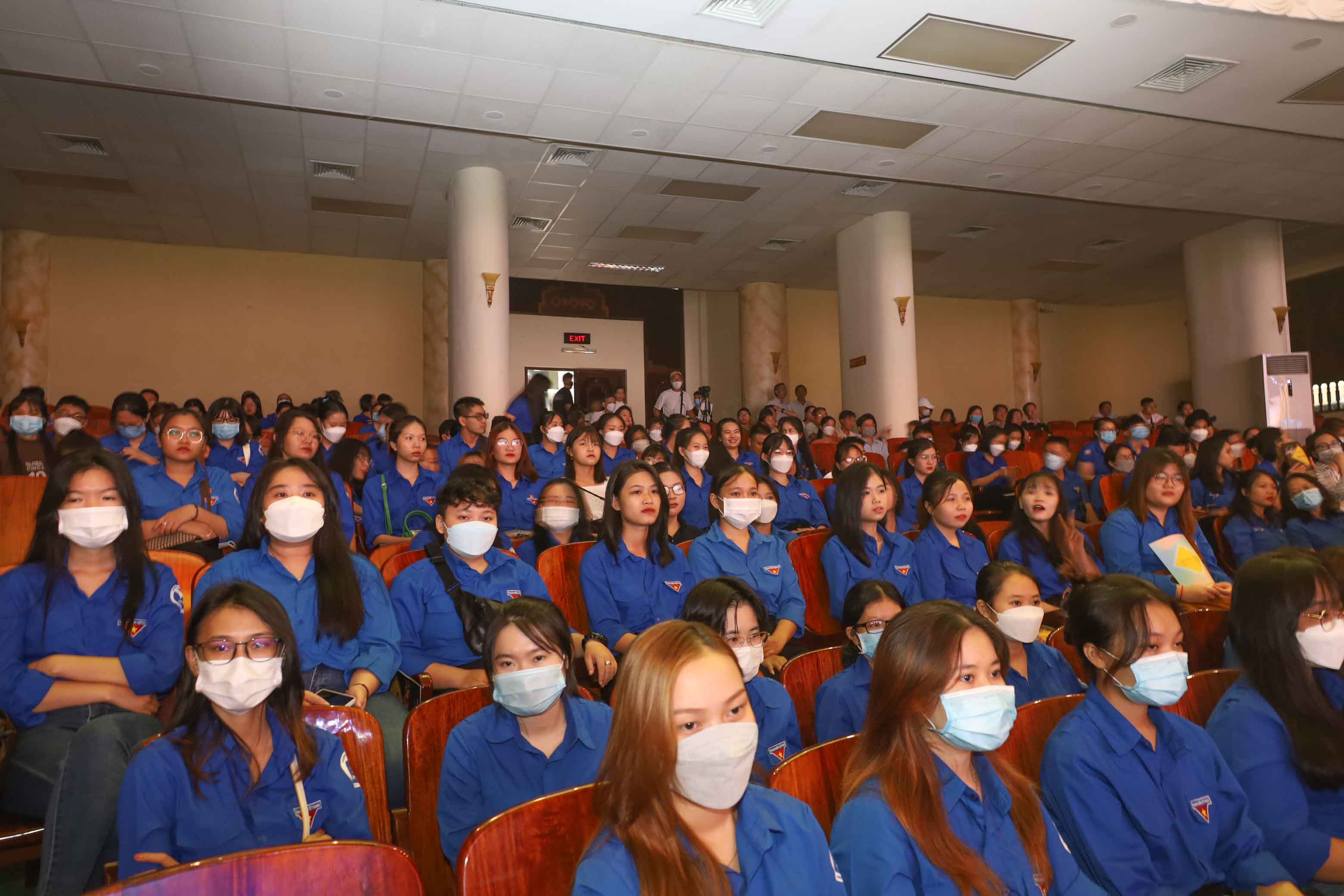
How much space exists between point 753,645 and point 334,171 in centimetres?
857

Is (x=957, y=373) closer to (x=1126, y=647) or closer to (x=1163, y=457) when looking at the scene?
Answer: (x=1163, y=457)

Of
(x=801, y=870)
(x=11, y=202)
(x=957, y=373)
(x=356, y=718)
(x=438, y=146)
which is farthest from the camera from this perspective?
(x=957, y=373)

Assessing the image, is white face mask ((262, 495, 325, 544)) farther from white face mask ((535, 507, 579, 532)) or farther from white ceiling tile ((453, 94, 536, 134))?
white ceiling tile ((453, 94, 536, 134))

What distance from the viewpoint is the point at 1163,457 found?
434 centimetres

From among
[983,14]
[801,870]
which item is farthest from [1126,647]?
[983,14]

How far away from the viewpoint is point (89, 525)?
2471 mm

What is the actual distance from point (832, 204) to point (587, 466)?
6993mm

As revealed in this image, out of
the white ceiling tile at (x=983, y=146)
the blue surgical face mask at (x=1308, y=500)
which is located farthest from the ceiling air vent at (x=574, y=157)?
the blue surgical face mask at (x=1308, y=500)

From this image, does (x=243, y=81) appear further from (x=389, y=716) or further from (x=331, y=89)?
(x=389, y=716)

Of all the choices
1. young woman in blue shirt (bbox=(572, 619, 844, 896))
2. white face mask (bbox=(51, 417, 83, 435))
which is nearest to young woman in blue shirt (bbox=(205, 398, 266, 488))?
white face mask (bbox=(51, 417, 83, 435))

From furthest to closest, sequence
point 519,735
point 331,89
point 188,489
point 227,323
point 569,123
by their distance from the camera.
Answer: point 227,323, point 569,123, point 331,89, point 188,489, point 519,735

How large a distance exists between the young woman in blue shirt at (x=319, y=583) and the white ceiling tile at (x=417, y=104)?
514 centimetres

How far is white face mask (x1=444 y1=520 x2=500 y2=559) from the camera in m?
3.11

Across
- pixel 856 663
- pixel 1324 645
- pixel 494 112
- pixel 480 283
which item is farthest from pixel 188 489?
pixel 480 283
